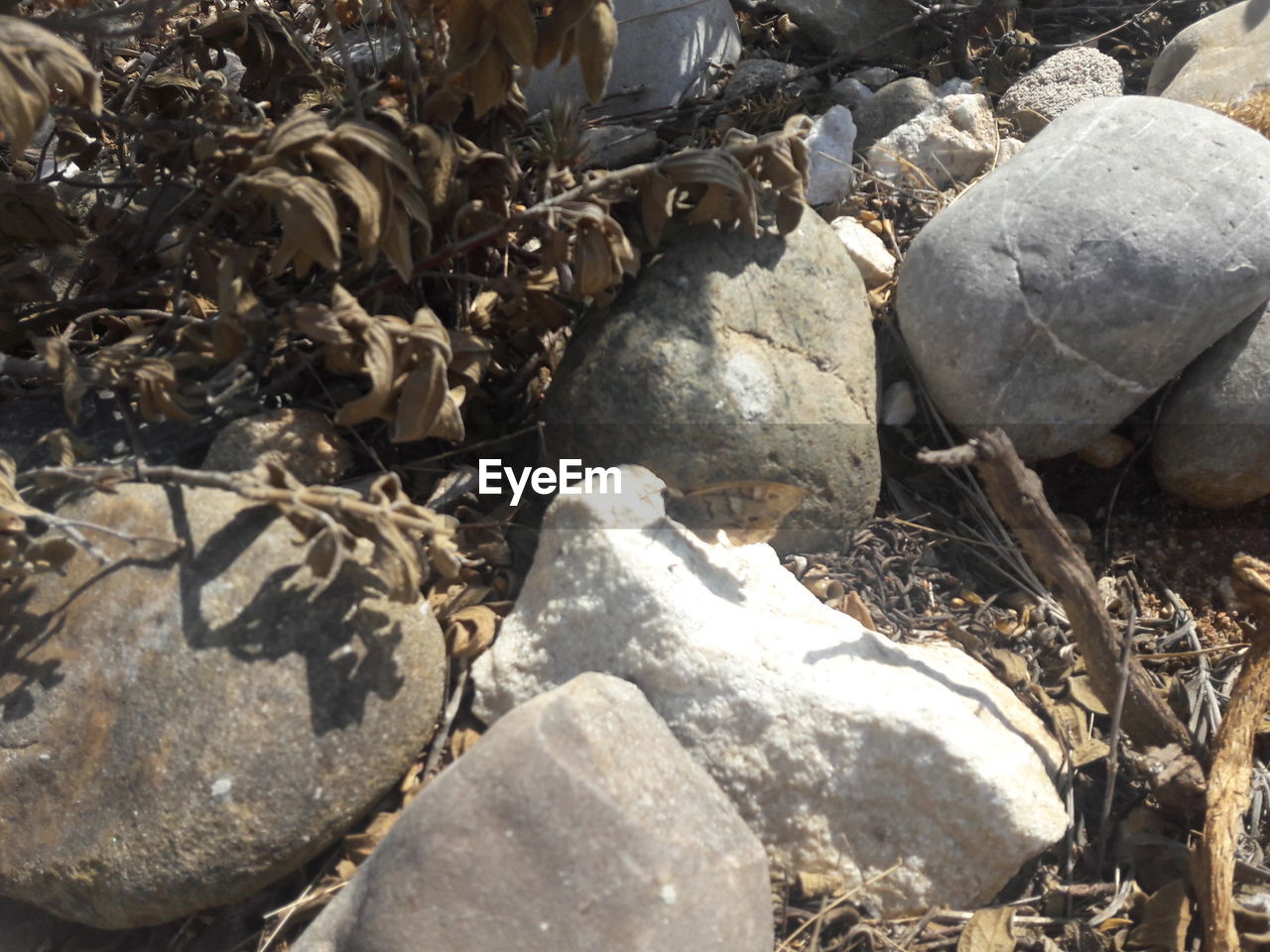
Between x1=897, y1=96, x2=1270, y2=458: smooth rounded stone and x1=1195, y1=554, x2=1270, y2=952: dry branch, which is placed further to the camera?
x1=897, y1=96, x2=1270, y2=458: smooth rounded stone

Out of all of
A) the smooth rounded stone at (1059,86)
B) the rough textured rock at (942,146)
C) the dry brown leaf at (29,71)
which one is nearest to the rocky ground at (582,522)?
the dry brown leaf at (29,71)

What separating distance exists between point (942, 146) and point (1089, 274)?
101 cm

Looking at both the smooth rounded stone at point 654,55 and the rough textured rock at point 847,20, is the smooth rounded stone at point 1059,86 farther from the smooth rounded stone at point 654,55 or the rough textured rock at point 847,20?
the smooth rounded stone at point 654,55

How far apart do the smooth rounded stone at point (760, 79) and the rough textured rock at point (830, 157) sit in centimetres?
26

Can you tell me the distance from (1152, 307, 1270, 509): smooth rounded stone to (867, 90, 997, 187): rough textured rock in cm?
105

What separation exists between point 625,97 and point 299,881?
2.58 m

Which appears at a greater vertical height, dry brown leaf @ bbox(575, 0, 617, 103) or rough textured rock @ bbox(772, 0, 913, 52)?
dry brown leaf @ bbox(575, 0, 617, 103)

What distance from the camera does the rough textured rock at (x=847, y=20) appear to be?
3986 millimetres

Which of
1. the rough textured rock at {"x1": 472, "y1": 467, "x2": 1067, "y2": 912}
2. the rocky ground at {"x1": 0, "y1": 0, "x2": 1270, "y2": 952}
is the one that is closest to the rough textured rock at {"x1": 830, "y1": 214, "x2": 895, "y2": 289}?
the rocky ground at {"x1": 0, "y1": 0, "x2": 1270, "y2": 952}

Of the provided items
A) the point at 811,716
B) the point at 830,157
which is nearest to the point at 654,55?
the point at 830,157

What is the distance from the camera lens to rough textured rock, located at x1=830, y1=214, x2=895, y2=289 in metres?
3.23

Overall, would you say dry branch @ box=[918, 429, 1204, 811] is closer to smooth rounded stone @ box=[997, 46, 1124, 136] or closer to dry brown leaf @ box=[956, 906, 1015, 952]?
dry brown leaf @ box=[956, 906, 1015, 952]

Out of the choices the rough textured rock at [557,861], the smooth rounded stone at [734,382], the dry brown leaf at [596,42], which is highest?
the dry brown leaf at [596,42]

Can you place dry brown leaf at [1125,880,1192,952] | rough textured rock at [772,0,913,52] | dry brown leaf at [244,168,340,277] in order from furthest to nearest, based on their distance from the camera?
rough textured rock at [772,0,913,52], dry brown leaf at [1125,880,1192,952], dry brown leaf at [244,168,340,277]
